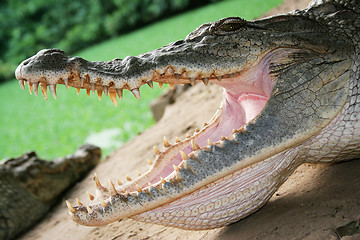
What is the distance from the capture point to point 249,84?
2506 millimetres

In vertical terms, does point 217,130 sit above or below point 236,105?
below

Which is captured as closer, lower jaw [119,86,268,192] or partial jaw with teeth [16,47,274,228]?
partial jaw with teeth [16,47,274,228]

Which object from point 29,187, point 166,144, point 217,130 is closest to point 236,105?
point 217,130

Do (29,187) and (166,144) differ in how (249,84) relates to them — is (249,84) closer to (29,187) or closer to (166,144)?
(166,144)

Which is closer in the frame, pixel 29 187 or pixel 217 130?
pixel 217 130

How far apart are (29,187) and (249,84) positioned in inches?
120

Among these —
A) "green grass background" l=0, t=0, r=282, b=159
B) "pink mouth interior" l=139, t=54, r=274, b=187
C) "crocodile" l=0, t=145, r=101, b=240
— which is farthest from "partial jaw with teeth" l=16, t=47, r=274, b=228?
"green grass background" l=0, t=0, r=282, b=159

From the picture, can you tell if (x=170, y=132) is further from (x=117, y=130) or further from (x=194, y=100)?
(x=117, y=130)

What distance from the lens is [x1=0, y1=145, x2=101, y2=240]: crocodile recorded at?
4.14 m

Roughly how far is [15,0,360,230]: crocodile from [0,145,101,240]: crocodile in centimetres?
226

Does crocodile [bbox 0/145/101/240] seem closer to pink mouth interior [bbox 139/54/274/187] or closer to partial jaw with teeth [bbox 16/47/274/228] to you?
partial jaw with teeth [bbox 16/47/274/228]

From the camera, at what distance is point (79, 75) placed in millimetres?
2258

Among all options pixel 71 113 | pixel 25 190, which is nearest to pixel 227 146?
pixel 25 190

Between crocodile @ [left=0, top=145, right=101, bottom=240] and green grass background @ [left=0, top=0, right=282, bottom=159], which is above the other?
green grass background @ [left=0, top=0, right=282, bottom=159]
